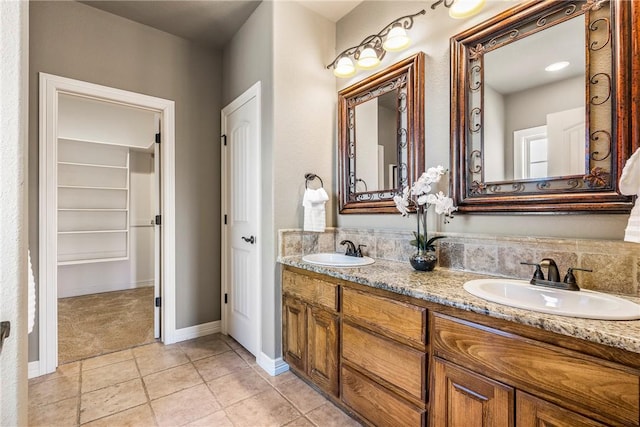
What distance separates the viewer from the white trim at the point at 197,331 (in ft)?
8.82

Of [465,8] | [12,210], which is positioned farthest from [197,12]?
[12,210]

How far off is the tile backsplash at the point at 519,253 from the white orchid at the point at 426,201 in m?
0.13

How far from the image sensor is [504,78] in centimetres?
153

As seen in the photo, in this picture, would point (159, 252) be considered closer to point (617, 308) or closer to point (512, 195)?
point (512, 195)

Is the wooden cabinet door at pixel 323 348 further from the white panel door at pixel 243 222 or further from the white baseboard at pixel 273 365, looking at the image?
the white panel door at pixel 243 222

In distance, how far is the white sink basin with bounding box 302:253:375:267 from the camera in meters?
1.90

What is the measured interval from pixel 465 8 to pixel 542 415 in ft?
5.70

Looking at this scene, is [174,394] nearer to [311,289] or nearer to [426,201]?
[311,289]

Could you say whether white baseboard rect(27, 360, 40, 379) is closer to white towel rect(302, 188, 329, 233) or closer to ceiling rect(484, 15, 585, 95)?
white towel rect(302, 188, 329, 233)

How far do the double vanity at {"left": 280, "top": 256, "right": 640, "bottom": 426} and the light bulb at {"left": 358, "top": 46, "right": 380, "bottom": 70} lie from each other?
4.35 ft

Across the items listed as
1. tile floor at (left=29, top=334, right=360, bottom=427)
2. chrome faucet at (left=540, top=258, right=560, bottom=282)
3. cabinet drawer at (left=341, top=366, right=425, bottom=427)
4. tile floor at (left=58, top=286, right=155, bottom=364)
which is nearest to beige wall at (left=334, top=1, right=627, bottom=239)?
chrome faucet at (left=540, top=258, right=560, bottom=282)

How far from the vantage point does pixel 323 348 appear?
1.78 metres

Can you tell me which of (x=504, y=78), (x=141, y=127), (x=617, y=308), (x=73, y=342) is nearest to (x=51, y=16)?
(x=141, y=127)

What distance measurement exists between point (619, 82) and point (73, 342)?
3.98 m
